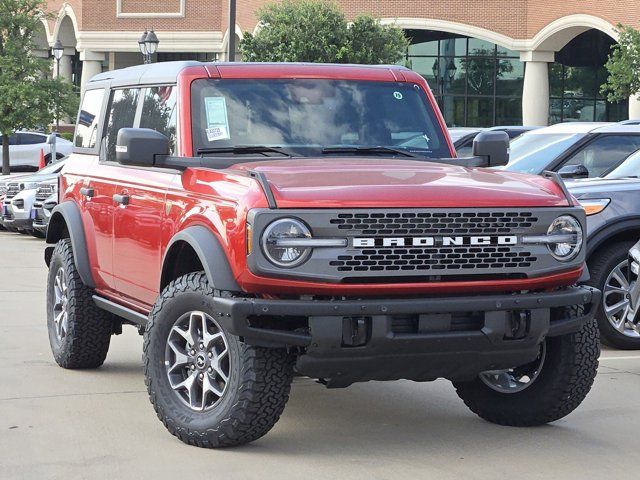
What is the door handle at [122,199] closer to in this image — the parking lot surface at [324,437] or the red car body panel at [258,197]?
the red car body panel at [258,197]

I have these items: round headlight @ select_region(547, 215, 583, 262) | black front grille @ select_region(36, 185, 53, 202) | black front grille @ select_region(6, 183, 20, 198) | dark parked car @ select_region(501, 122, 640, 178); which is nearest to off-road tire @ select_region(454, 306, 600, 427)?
round headlight @ select_region(547, 215, 583, 262)

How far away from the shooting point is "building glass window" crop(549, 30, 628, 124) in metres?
55.0

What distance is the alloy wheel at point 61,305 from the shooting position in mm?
8672

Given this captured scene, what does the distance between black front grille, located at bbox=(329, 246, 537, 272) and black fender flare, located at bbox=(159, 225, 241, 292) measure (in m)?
0.50

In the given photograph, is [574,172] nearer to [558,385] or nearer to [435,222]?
[558,385]

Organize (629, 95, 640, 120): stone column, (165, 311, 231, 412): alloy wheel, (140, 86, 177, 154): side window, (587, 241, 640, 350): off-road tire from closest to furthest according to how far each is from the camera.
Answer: (165, 311, 231, 412): alloy wheel
(140, 86, 177, 154): side window
(587, 241, 640, 350): off-road tire
(629, 95, 640, 120): stone column

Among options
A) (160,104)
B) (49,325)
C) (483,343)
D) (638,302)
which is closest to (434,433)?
(483,343)

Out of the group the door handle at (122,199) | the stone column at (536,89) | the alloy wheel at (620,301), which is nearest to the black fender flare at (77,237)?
the door handle at (122,199)

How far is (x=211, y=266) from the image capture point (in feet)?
20.0

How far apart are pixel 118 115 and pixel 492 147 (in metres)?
2.51

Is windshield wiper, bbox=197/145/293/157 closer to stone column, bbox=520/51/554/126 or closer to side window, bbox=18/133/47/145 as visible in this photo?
side window, bbox=18/133/47/145

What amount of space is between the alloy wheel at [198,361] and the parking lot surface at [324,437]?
0.88 feet

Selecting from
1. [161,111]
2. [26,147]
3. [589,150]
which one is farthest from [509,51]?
[161,111]

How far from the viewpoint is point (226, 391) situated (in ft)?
20.1
